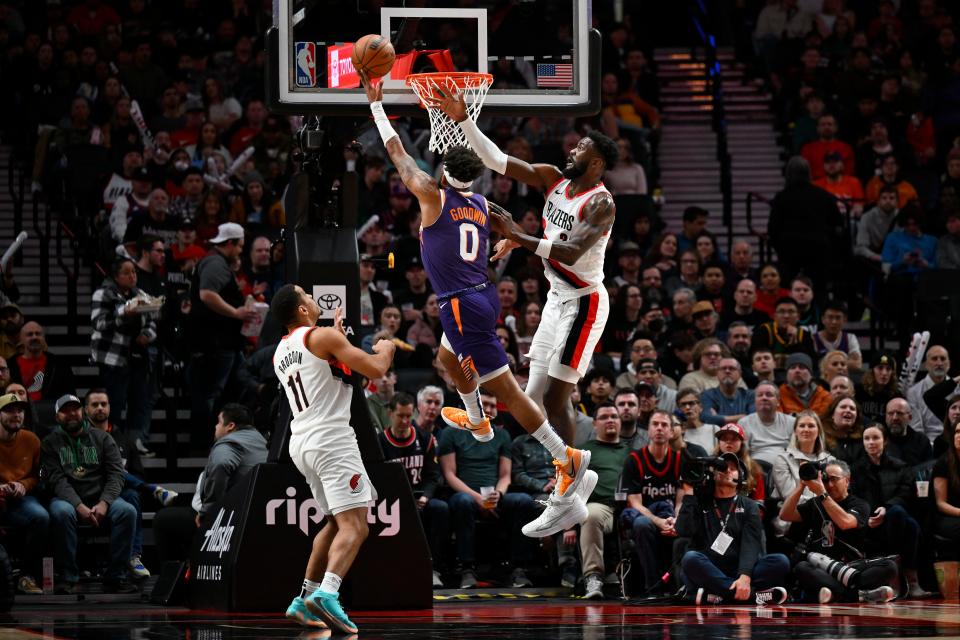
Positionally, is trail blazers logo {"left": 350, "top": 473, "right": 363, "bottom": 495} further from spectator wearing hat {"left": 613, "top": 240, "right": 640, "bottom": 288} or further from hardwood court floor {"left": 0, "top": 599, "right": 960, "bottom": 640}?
spectator wearing hat {"left": 613, "top": 240, "right": 640, "bottom": 288}

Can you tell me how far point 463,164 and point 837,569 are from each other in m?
4.95

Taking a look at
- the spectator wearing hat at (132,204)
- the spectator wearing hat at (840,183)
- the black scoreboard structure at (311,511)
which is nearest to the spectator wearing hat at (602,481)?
the black scoreboard structure at (311,511)

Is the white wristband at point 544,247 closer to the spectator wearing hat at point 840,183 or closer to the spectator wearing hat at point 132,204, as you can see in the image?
the spectator wearing hat at point 132,204

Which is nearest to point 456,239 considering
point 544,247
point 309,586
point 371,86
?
point 544,247

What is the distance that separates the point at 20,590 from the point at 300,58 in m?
5.16

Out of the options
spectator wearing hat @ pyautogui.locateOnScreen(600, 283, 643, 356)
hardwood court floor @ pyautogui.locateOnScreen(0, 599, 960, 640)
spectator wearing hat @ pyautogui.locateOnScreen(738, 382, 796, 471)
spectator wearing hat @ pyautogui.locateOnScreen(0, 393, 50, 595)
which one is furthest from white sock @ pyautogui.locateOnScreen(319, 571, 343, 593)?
spectator wearing hat @ pyautogui.locateOnScreen(600, 283, 643, 356)

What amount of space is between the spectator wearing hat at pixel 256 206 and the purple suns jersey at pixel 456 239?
6.92 m

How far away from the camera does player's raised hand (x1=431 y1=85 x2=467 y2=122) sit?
9211mm

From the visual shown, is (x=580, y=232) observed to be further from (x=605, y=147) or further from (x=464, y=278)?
(x=464, y=278)

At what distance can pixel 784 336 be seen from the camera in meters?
14.8

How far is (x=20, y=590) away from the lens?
40.7ft

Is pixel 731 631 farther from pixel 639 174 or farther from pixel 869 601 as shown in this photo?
pixel 639 174

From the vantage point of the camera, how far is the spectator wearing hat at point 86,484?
491 inches

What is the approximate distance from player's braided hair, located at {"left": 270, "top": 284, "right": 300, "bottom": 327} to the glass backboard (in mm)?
1159
